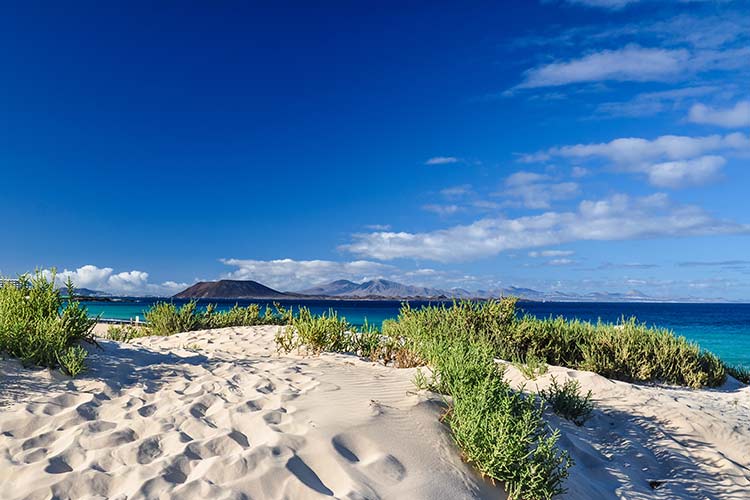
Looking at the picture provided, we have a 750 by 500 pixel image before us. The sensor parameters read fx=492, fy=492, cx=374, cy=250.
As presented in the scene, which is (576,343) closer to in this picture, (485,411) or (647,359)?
(647,359)

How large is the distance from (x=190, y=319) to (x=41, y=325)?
29.1ft

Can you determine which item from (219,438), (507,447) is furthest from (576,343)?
(219,438)

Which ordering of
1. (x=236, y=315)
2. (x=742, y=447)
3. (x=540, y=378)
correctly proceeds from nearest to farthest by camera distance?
(x=742, y=447) → (x=540, y=378) → (x=236, y=315)

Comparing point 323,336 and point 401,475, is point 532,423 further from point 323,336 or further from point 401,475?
point 323,336

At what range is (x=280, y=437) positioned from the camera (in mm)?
4117

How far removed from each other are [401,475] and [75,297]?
→ 5722 mm

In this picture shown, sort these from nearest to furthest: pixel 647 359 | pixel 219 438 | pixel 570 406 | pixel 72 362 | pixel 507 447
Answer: pixel 507 447 < pixel 219 438 < pixel 72 362 < pixel 570 406 < pixel 647 359

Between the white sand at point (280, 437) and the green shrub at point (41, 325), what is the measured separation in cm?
25

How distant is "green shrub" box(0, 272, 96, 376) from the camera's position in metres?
5.47

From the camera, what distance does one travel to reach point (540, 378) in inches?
306

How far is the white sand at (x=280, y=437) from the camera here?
3531 mm

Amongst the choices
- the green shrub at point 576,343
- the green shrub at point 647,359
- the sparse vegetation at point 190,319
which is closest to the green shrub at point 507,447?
the green shrub at point 576,343

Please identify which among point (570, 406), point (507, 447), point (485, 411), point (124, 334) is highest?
point (124, 334)

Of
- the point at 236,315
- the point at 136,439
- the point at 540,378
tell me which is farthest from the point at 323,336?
the point at 236,315
